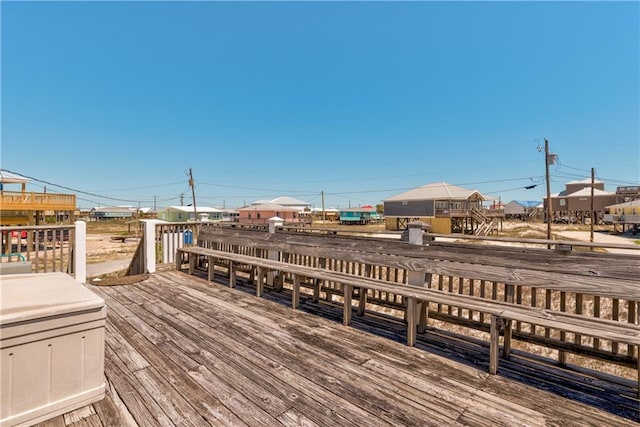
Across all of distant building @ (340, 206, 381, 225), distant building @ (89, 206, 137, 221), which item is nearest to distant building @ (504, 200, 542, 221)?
distant building @ (340, 206, 381, 225)

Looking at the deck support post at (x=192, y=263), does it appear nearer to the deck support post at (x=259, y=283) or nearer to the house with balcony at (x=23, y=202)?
the deck support post at (x=259, y=283)

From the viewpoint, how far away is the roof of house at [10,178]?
1878 centimetres

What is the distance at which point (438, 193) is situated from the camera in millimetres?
29172

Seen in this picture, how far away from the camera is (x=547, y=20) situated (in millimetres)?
7926

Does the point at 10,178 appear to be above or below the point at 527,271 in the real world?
above

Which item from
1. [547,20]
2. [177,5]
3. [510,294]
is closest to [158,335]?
[510,294]

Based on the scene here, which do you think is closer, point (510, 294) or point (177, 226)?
point (510, 294)

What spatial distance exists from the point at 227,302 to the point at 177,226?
12.1 ft

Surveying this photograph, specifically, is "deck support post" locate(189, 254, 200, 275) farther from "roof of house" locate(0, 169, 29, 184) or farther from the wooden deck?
"roof of house" locate(0, 169, 29, 184)

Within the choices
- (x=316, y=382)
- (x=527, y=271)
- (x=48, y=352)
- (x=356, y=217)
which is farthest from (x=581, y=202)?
(x=48, y=352)

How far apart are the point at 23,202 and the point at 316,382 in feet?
81.2

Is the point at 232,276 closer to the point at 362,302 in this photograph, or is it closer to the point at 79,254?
the point at 362,302

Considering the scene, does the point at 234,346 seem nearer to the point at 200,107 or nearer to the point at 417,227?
the point at 417,227

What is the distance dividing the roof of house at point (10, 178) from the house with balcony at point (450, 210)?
106ft
